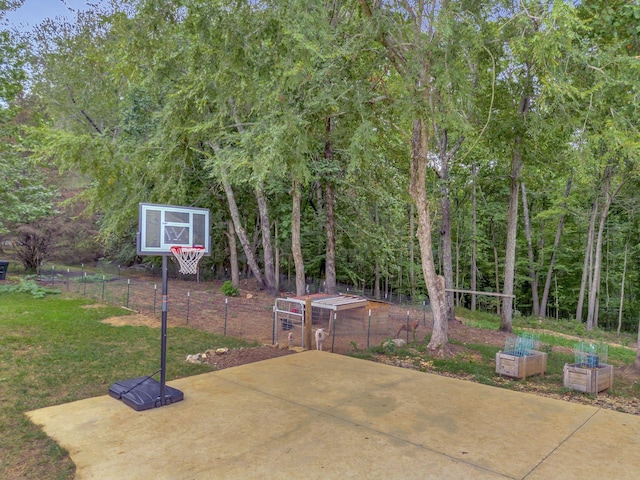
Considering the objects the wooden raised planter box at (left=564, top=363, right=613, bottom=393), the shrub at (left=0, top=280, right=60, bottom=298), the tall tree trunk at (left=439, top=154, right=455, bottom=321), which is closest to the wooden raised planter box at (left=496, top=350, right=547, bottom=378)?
the wooden raised planter box at (left=564, top=363, right=613, bottom=393)

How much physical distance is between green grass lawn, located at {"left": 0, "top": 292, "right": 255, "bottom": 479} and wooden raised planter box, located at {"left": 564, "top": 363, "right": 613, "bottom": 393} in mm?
4643

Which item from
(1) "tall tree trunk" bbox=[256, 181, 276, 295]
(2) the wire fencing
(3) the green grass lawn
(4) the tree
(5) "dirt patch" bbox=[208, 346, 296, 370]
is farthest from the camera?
(1) "tall tree trunk" bbox=[256, 181, 276, 295]

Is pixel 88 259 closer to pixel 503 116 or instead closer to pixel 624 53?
pixel 503 116

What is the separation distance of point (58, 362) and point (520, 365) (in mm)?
6194

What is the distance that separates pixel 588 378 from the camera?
502 cm

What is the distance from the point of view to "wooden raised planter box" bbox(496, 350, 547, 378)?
5.55 m

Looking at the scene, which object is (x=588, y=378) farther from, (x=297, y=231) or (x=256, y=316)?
(x=297, y=231)

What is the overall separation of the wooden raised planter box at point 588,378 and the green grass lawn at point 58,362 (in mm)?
4643

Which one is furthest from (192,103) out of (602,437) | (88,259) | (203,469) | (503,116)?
(88,259)

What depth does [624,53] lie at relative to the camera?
614cm

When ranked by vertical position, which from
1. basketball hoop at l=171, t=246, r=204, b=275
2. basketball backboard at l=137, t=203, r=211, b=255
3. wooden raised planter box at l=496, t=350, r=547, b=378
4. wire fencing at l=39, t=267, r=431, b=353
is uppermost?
basketball backboard at l=137, t=203, r=211, b=255

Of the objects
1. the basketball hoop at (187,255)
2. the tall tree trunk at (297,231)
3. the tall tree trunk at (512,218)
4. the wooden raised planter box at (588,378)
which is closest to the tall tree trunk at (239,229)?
the tall tree trunk at (297,231)

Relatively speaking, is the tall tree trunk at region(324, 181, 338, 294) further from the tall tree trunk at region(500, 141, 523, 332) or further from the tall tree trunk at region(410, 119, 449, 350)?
the tall tree trunk at region(410, 119, 449, 350)

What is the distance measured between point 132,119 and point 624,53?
45.0 feet
